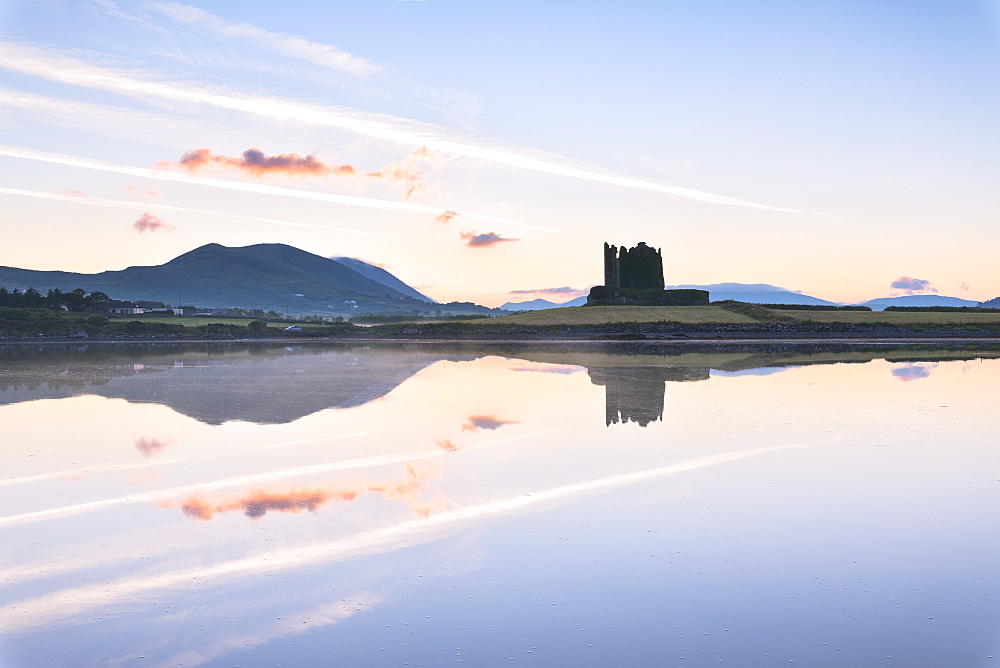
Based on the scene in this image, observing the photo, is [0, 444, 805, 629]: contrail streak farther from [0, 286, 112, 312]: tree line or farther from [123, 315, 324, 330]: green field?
[0, 286, 112, 312]: tree line

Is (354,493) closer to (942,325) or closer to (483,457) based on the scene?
(483,457)

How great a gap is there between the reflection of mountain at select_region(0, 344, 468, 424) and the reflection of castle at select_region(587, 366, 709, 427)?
775 centimetres

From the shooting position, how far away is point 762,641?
6.33 metres

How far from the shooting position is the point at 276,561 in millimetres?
8297

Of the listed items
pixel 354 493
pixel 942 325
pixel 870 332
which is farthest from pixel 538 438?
pixel 942 325

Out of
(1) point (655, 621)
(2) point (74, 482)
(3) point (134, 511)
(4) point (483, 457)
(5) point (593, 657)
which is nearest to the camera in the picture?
(5) point (593, 657)

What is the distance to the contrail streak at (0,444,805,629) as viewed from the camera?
709 cm

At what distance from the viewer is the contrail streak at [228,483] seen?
10.3 m

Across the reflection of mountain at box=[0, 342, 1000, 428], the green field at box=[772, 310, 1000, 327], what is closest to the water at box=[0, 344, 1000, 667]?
the reflection of mountain at box=[0, 342, 1000, 428]

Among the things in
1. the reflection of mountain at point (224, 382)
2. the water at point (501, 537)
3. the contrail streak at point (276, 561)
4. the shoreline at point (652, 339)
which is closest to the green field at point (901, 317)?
the shoreline at point (652, 339)

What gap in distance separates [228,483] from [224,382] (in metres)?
18.5

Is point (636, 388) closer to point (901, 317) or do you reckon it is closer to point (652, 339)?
point (652, 339)

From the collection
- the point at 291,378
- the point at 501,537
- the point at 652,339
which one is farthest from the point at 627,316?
the point at 501,537

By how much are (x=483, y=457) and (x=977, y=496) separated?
7981 mm
